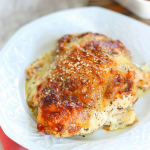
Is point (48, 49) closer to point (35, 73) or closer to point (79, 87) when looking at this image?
point (35, 73)

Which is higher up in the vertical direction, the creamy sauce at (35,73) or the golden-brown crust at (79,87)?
the golden-brown crust at (79,87)

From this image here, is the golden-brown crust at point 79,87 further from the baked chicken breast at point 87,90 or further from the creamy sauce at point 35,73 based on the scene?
the creamy sauce at point 35,73

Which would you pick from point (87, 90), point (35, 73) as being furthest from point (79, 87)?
point (35, 73)

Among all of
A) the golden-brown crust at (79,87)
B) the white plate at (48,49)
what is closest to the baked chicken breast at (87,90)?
the golden-brown crust at (79,87)

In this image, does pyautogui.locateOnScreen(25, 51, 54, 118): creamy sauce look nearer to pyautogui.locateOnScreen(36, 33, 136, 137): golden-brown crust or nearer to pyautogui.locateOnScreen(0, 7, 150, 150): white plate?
pyautogui.locateOnScreen(0, 7, 150, 150): white plate

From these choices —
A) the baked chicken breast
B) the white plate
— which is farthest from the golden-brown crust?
the white plate

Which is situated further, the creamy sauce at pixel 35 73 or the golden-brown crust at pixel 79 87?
the creamy sauce at pixel 35 73
